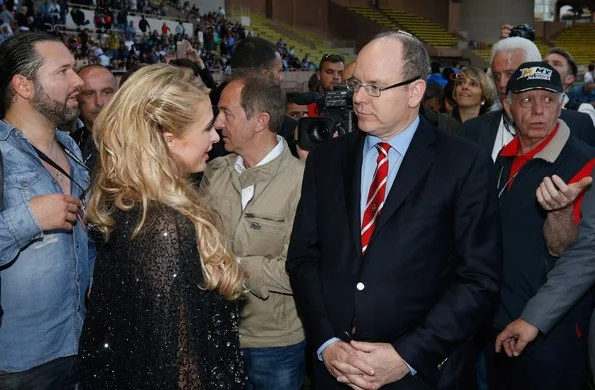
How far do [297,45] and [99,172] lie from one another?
24890 millimetres

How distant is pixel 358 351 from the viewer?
6.16ft

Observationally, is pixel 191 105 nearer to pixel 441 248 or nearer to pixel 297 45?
pixel 441 248

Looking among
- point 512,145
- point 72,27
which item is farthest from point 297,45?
point 512,145

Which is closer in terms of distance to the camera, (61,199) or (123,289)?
(123,289)

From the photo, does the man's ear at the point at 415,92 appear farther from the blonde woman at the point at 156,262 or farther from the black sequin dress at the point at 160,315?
the black sequin dress at the point at 160,315

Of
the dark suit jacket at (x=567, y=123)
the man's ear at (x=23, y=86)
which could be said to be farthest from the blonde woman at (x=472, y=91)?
the man's ear at (x=23, y=86)

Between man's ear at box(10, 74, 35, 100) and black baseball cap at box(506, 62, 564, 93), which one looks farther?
black baseball cap at box(506, 62, 564, 93)

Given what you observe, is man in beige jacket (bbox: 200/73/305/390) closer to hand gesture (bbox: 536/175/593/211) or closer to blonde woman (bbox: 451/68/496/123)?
hand gesture (bbox: 536/175/593/211)

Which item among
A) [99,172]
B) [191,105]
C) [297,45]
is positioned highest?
[191,105]

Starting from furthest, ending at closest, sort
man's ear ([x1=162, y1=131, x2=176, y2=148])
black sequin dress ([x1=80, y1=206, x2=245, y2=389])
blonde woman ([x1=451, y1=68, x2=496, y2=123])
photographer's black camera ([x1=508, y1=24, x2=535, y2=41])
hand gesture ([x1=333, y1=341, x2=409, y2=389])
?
1. blonde woman ([x1=451, y1=68, x2=496, y2=123])
2. photographer's black camera ([x1=508, y1=24, x2=535, y2=41])
3. hand gesture ([x1=333, y1=341, x2=409, y2=389])
4. man's ear ([x1=162, y1=131, x2=176, y2=148])
5. black sequin dress ([x1=80, y1=206, x2=245, y2=389])

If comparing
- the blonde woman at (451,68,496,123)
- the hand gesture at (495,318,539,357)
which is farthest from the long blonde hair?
the blonde woman at (451,68,496,123)

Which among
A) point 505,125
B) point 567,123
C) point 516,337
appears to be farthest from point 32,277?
point 567,123

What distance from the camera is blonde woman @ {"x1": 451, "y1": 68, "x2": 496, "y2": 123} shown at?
4.11 meters

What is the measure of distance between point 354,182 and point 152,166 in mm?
688
